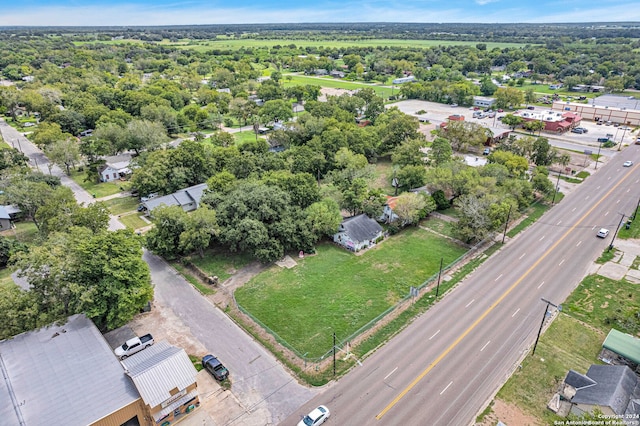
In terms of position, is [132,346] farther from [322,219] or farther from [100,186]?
[100,186]

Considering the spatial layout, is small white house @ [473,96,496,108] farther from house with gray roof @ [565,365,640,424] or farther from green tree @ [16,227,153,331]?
green tree @ [16,227,153,331]

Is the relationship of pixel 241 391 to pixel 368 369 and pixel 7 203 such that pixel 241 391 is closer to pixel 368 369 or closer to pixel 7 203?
pixel 368 369

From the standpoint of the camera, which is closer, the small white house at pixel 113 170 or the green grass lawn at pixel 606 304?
the green grass lawn at pixel 606 304

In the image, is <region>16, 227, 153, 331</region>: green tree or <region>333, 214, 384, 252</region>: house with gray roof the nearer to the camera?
<region>16, 227, 153, 331</region>: green tree

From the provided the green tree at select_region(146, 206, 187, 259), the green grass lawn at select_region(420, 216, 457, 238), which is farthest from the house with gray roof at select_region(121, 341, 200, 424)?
the green grass lawn at select_region(420, 216, 457, 238)

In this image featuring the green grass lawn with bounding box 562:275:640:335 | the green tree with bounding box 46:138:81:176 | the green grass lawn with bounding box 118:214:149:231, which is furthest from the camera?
the green tree with bounding box 46:138:81:176

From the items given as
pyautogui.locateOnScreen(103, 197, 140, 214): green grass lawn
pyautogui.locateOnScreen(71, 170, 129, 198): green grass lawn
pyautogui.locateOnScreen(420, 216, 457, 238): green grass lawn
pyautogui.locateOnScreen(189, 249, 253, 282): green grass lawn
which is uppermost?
pyautogui.locateOnScreen(420, 216, 457, 238): green grass lawn

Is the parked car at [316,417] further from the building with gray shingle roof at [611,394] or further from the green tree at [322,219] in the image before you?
the green tree at [322,219]

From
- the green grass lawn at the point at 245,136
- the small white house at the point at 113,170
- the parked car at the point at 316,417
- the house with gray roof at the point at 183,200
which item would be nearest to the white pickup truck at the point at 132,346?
the parked car at the point at 316,417
